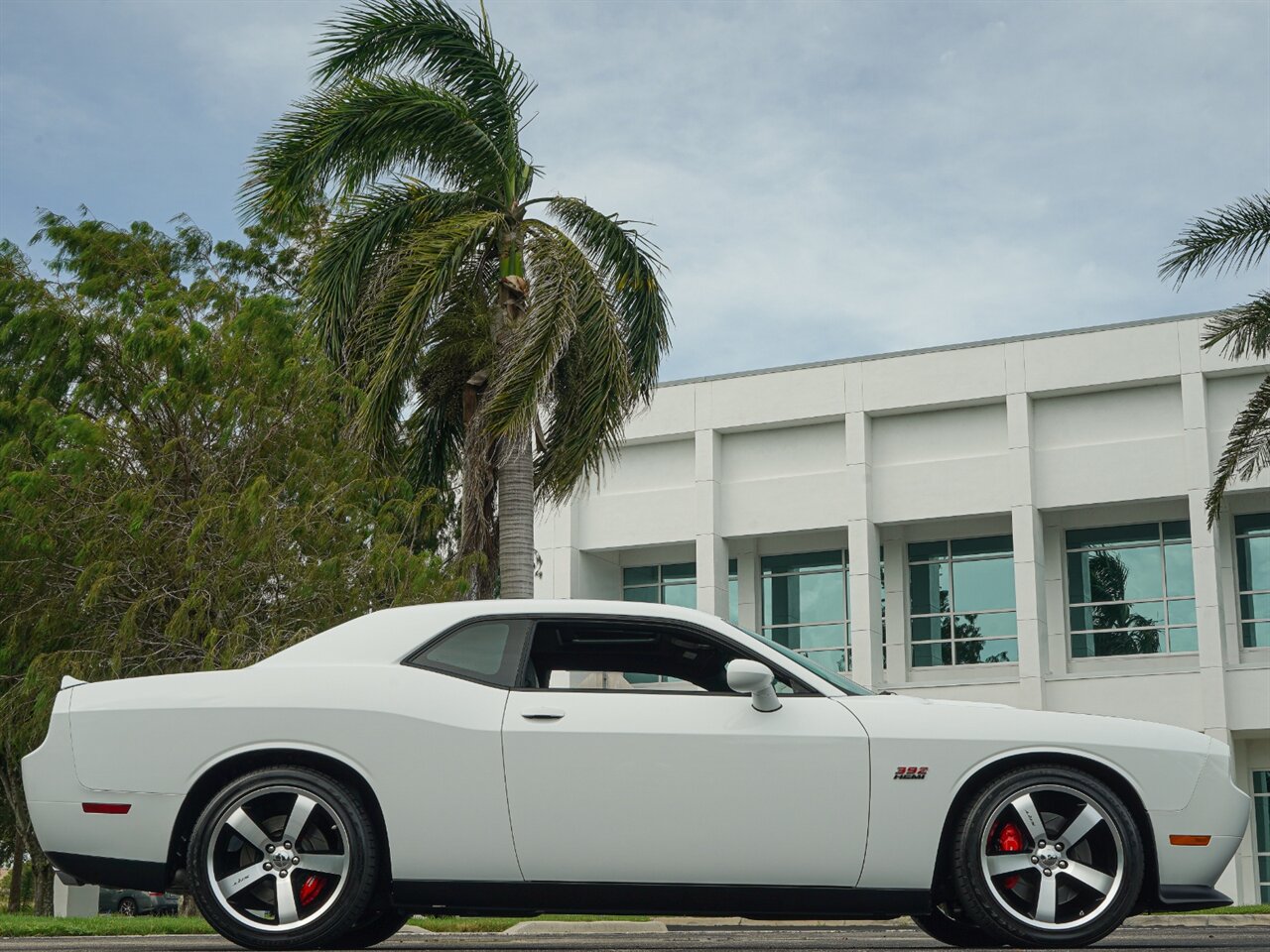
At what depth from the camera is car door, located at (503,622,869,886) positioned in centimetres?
606

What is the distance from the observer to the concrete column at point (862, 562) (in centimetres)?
3488

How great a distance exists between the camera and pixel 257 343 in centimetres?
1798

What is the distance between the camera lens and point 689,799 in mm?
6070

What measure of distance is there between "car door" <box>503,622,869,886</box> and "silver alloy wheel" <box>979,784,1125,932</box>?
543 mm

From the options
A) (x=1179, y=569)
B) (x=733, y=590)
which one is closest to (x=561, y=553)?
(x=733, y=590)

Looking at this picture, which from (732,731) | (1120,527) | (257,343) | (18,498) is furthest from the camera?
(1120,527)

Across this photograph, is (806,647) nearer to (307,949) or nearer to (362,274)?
(362,274)

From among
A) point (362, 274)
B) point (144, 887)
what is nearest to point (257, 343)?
point (362, 274)

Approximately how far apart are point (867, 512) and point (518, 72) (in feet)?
60.6

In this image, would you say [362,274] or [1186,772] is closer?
[1186,772]

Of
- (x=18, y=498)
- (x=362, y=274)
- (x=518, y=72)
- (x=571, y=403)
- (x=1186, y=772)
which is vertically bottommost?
(x=1186, y=772)

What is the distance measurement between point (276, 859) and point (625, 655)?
1.59m

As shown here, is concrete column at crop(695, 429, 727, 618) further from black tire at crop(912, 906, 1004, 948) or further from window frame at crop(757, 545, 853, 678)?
black tire at crop(912, 906, 1004, 948)

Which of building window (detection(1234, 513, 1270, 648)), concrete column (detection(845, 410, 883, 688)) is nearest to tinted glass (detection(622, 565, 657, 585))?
concrete column (detection(845, 410, 883, 688))
